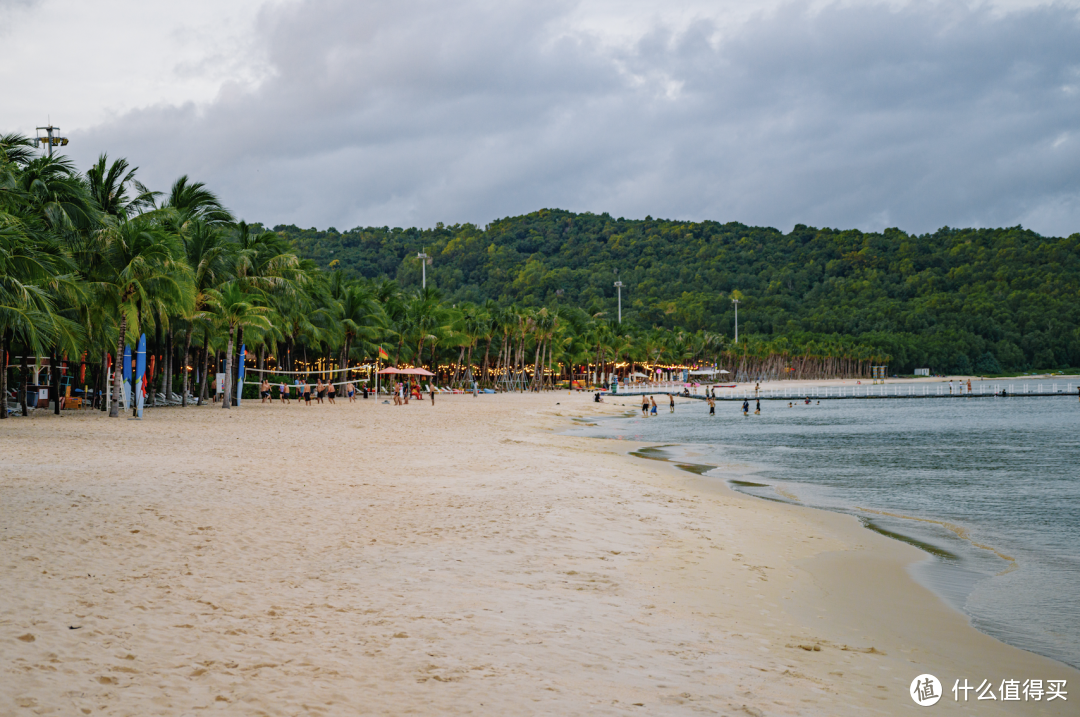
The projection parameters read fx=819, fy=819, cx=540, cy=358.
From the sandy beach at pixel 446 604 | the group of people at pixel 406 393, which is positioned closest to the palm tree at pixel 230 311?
the group of people at pixel 406 393

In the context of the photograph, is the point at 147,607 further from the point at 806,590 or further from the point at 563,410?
the point at 563,410

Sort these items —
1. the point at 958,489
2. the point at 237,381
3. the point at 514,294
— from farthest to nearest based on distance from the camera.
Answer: the point at 514,294 < the point at 237,381 < the point at 958,489

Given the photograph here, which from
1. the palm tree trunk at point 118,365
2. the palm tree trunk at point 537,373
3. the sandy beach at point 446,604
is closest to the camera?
the sandy beach at point 446,604

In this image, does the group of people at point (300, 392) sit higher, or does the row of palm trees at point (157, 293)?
the row of palm trees at point (157, 293)

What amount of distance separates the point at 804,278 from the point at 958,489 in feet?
540

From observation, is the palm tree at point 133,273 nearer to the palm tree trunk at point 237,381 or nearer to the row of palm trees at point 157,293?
the row of palm trees at point 157,293

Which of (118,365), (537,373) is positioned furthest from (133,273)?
(537,373)

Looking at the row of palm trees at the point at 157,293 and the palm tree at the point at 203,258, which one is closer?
the row of palm trees at the point at 157,293

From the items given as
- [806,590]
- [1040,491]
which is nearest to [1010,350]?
[1040,491]

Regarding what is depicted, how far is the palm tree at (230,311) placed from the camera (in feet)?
107

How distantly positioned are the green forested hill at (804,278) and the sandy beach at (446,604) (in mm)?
125463

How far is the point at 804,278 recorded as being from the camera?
173125 mm

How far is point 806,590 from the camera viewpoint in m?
7.65

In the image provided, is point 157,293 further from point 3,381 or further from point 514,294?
point 514,294
